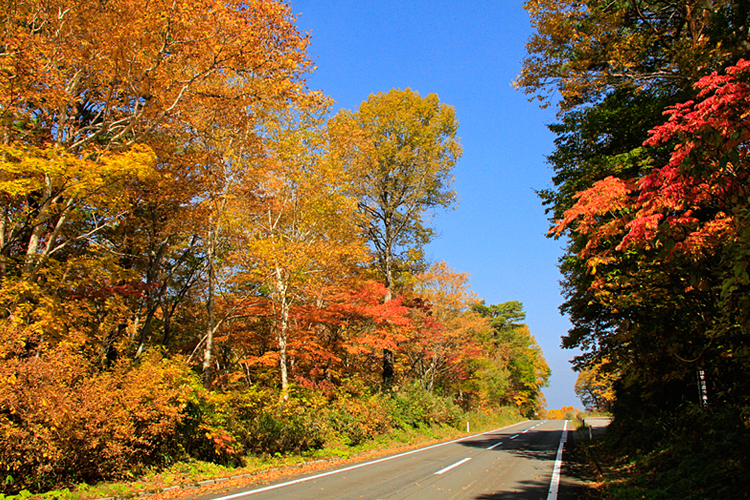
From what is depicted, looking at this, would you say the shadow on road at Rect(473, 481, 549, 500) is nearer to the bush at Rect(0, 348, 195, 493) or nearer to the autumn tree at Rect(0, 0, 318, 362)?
the bush at Rect(0, 348, 195, 493)

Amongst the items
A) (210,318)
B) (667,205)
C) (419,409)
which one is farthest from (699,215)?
(419,409)

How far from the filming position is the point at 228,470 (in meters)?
9.15

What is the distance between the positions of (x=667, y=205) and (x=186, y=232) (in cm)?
1453

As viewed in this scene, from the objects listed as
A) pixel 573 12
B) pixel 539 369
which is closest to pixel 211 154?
pixel 573 12

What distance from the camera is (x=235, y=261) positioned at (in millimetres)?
15828

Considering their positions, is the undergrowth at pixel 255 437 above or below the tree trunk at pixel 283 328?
below

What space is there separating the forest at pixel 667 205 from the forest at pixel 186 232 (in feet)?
2.21

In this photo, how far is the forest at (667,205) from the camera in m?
4.91

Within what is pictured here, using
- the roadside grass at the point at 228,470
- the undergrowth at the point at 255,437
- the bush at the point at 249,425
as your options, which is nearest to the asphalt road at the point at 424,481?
the roadside grass at the point at 228,470

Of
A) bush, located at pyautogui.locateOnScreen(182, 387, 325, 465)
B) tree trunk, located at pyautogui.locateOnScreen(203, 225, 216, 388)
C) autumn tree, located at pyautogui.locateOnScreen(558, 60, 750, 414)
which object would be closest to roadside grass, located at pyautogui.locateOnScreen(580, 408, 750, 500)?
autumn tree, located at pyautogui.locateOnScreen(558, 60, 750, 414)

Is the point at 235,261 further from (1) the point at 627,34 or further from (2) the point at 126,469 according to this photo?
(1) the point at 627,34

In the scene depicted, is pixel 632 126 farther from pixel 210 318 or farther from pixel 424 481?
pixel 210 318

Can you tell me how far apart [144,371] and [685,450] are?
36.8 feet

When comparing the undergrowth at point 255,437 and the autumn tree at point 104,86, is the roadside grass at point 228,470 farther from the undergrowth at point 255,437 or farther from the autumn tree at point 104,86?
the autumn tree at point 104,86
